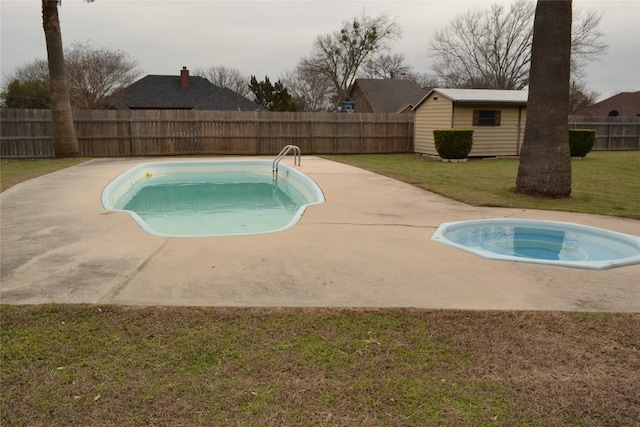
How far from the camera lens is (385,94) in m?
37.7

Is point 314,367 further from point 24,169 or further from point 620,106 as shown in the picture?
point 620,106

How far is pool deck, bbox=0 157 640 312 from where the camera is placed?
3688 mm

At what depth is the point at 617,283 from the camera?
13.6ft

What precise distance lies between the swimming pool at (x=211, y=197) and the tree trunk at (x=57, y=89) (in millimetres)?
4077

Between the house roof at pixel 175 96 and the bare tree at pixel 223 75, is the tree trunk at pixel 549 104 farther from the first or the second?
the bare tree at pixel 223 75

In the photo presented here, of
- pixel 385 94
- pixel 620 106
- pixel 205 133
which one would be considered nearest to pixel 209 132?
pixel 205 133

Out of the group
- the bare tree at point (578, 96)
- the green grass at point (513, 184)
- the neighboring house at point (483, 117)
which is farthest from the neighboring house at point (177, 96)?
the bare tree at point (578, 96)

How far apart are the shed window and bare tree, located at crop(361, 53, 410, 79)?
91.2ft

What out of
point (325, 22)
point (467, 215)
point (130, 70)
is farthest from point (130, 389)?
point (325, 22)

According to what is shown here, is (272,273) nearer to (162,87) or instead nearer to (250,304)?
(250,304)

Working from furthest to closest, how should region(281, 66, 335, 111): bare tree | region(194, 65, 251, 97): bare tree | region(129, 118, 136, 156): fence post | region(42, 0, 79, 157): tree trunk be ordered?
region(194, 65, 251, 97): bare tree < region(281, 66, 335, 111): bare tree < region(129, 118, 136, 156): fence post < region(42, 0, 79, 157): tree trunk

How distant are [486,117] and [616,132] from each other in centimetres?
952

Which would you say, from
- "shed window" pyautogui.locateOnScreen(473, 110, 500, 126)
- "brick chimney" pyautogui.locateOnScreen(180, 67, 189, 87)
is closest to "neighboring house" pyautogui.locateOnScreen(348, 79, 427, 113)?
"brick chimney" pyautogui.locateOnScreen(180, 67, 189, 87)

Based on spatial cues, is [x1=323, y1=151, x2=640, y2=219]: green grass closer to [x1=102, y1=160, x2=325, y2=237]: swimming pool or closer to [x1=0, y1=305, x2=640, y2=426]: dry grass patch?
[x1=102, y1=160, x2=325, y2=237]: swimming pool
